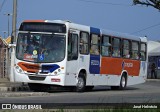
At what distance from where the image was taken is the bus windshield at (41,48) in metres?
20.7

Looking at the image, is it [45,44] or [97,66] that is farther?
[97,66]

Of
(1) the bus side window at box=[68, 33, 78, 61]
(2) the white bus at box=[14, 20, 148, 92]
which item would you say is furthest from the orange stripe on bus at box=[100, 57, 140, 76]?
(1) the bus side window at box=[68, 33, 78, 61]

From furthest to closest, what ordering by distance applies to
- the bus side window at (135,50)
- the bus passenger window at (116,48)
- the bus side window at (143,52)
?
the bus side window at (143,52), the bus side window at (135,50), the bus passenger window at (116,48)

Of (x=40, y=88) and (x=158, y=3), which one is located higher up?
Result: (x=158, y=3)

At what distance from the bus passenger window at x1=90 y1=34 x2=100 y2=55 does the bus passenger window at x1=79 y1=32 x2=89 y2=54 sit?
19.9 inches

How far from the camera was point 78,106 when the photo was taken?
9.52 m

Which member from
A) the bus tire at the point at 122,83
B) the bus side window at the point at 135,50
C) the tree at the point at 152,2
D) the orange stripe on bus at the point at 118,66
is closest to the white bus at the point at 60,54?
the orange stripe on bus at the point at 118,66

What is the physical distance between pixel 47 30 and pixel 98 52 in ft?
12.2

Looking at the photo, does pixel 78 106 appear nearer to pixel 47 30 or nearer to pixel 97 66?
pixel 47 30

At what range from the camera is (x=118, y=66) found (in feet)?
85.7

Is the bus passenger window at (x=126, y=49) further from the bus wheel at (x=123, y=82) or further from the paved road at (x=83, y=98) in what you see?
the paved road at (x=83, y=98)

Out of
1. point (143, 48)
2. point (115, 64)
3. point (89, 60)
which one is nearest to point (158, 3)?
point (89, 60)

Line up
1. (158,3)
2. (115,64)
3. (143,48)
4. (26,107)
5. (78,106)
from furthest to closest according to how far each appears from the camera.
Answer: (143,48) → (115,64) → (78,106) → (26,107) → (158,3)

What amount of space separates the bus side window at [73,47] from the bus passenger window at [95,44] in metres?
1.61
